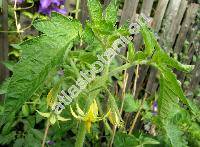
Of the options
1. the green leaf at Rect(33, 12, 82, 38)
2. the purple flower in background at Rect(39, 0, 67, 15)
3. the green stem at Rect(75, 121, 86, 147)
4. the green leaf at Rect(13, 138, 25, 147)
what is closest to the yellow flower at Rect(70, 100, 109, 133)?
the green stem at Rect(75, 121, 86, 147)

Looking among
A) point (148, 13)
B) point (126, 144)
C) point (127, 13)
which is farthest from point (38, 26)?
point (148, 13)

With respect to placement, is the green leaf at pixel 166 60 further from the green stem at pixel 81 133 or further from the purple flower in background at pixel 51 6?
the purple flower in background at pixel 51 6

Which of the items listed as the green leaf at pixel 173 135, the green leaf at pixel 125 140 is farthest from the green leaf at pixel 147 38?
the green leaf at pixel 125 140

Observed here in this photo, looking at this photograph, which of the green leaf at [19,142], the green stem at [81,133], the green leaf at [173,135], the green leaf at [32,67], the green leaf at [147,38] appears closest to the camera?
the green leaf at [32,67]

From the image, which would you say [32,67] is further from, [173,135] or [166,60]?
[173,135]

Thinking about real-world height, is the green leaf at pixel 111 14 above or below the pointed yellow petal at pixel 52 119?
above

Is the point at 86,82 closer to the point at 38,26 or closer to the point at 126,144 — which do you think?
the point at 38,26
